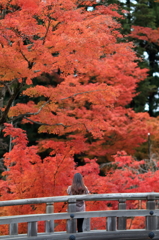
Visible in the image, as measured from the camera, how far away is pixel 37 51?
10977 mm

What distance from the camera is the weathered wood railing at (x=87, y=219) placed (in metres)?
7.09

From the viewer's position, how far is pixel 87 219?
25.0 feet

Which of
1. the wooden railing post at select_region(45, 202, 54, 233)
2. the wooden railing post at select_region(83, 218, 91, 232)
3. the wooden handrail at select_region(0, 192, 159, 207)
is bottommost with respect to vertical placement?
the wooden railing post at select_region(83, 218, 91, 232)

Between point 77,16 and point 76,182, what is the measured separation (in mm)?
6248

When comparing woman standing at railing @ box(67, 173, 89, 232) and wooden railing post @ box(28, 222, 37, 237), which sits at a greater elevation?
woman standing at railing @ box(67, 173, 89, 232)

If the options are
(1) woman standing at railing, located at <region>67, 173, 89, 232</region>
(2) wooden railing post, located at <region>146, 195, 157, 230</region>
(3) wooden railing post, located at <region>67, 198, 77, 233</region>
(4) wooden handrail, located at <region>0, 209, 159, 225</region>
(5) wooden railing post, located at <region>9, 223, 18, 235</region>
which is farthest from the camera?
(2) wooden railing post, located at <region>146, 195, 157, 230</region>

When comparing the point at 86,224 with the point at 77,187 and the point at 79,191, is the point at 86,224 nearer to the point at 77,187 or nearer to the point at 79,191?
the point at 79,191

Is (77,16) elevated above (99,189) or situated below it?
above

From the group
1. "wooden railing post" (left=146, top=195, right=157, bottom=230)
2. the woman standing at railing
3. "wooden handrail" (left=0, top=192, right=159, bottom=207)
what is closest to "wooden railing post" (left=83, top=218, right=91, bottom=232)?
the woman standing at railing

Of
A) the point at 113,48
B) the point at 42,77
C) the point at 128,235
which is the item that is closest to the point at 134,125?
the point at 113,48

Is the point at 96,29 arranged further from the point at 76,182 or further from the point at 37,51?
the point at 76,182

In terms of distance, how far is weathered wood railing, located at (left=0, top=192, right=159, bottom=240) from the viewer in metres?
7.09

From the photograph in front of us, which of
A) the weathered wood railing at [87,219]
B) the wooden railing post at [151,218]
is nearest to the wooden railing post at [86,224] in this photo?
the weathered wood railing at [87,219]

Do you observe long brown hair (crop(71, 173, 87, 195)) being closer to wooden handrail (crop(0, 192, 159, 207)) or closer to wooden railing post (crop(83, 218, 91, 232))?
wooden handrail (crop(0, 192, 159, 207))
